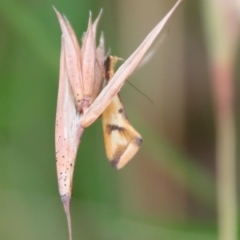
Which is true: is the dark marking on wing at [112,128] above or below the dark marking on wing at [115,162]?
above

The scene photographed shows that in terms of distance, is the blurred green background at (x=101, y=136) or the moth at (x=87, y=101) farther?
the blurred green background at (x=101, y=136)


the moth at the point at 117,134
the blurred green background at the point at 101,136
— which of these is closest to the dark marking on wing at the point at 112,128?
the moth at the point at 117,134

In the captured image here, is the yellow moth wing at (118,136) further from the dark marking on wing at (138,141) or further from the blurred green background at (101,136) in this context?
the blurred green background at (101,136)

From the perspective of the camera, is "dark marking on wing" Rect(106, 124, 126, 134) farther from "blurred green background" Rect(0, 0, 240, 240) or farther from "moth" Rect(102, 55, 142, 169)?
"blurred green background" Rect(0, 0, 240, 240)

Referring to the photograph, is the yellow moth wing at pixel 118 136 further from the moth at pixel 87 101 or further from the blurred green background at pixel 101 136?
the blurred green background at pixel 101 136

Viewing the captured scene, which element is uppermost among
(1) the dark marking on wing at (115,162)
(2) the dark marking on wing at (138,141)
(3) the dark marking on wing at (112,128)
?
(3) the dark marking on wing at (112,128)

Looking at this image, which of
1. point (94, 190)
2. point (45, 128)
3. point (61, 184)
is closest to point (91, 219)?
point (94, 190)
